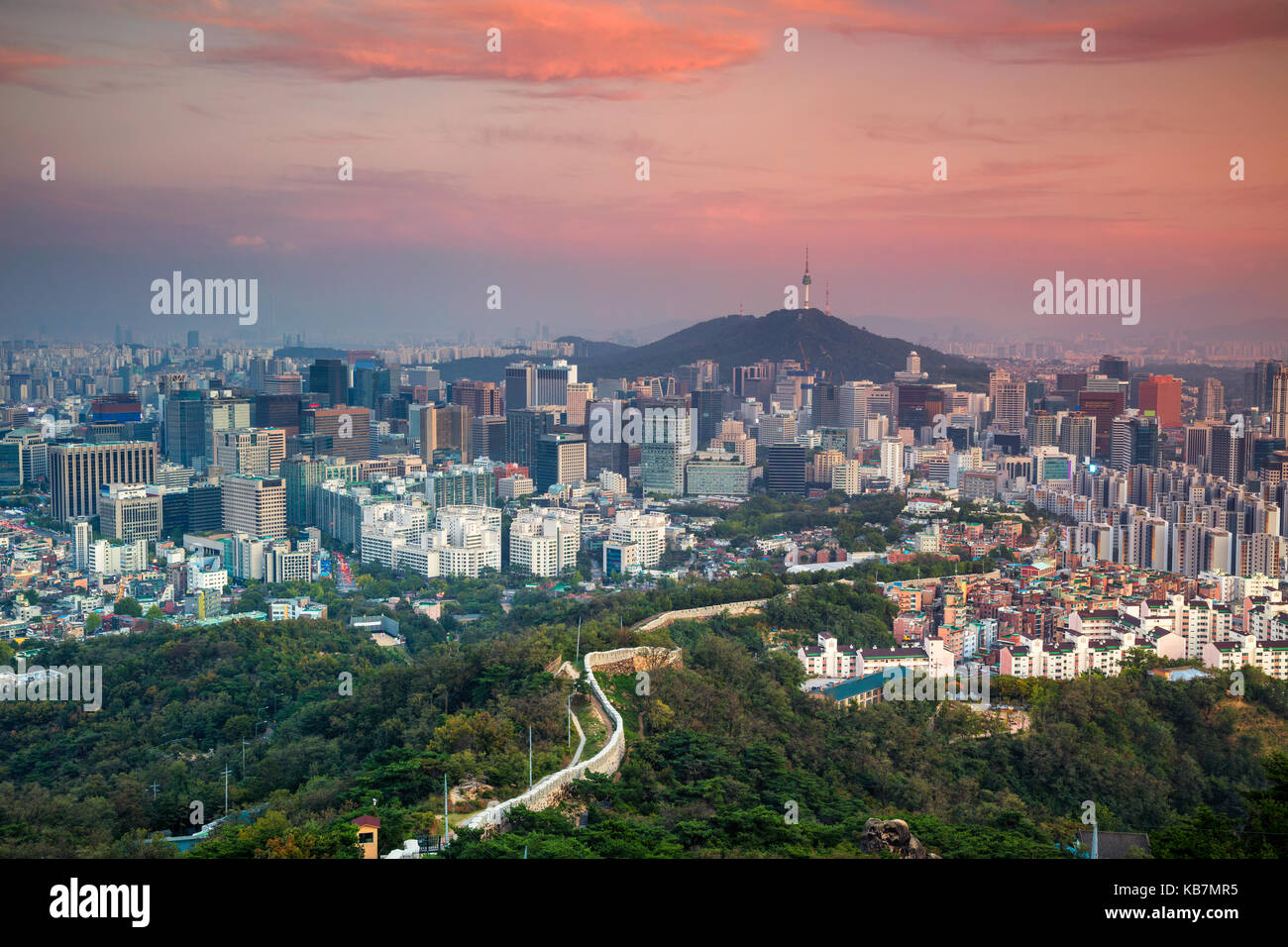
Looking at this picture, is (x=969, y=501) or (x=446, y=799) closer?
(x=446, y=799)

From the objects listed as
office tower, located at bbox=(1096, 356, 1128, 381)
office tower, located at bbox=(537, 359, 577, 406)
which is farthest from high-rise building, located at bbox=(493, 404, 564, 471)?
office tower, located at bbox=(1096, 356, 1128, 381)

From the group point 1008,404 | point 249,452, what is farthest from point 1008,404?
point 249,452

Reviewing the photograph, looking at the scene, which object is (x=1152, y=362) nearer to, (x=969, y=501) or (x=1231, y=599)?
(x=969, y=501)

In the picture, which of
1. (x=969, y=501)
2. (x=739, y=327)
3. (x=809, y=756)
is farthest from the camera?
(x=739, y=327)

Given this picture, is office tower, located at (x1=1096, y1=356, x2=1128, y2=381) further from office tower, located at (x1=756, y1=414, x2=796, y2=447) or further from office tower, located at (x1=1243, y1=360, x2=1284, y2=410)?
office tower, located at (x1=756, y1=414, x2=796, y2=447)

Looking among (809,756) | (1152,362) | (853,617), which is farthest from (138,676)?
(1152,362)
